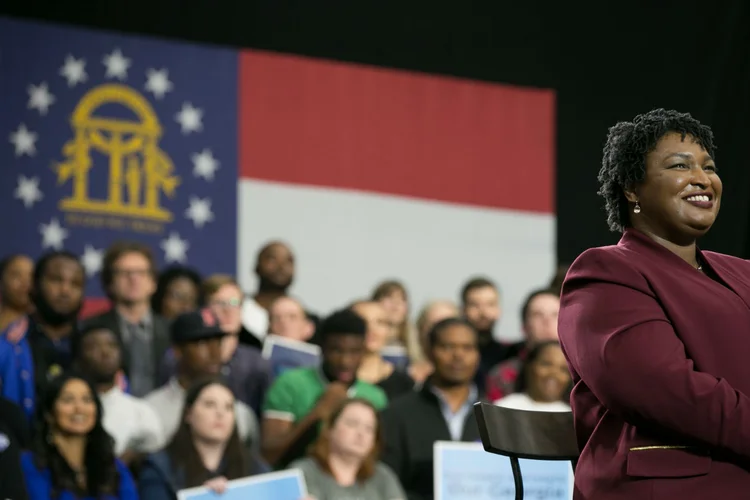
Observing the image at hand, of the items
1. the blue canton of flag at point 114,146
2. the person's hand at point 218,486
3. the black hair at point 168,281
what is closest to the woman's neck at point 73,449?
the person's hand at point 218,486

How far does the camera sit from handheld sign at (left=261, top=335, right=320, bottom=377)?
5777 millimetres

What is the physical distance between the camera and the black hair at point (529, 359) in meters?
5.77

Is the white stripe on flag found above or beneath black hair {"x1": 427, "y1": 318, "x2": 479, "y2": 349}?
above

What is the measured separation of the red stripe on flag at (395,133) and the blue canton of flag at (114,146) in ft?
0.85

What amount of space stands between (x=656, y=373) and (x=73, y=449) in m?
3.37

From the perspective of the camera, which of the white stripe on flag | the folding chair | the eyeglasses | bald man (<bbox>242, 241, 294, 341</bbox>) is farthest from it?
the white stripe on flag

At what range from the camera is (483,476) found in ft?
16.3

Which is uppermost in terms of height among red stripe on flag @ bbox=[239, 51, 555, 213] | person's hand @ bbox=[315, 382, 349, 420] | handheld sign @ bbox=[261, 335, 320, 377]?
red stripe on flag @ bbox=[239, 51, 555, 213]

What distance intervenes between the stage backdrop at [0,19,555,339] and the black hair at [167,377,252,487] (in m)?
1.81

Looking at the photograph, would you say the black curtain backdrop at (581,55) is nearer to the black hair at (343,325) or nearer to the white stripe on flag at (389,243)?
the white stripe on flag at (389,243)

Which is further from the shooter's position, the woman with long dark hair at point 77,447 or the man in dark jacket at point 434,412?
the man in dark jacket at point 434,412

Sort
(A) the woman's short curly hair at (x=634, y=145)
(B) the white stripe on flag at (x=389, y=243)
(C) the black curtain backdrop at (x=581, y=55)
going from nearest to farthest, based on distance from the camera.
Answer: (A) the woman's short curly hair at (x=634, y=145) → (B) the white stripe on flag at (x=389, y=243) → (C) the black curtain backdrop at (x=581, y=55)

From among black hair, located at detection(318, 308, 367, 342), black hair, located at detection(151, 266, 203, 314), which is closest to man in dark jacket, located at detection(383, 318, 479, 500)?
black hair, located at detection(318, 308, 367, 342)

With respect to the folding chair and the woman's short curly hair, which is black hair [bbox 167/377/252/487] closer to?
the folding chair
